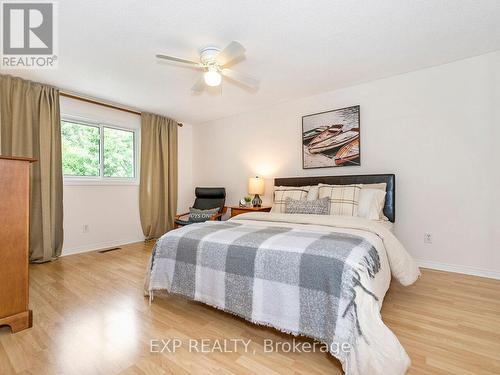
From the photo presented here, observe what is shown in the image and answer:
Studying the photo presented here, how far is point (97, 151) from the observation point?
12.7ft

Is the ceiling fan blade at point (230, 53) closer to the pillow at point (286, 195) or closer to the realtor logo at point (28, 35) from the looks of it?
the realtor logo at point (28, 35)

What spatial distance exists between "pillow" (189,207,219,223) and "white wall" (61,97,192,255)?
3.61ft

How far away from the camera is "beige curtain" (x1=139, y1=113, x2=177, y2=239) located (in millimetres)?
4219

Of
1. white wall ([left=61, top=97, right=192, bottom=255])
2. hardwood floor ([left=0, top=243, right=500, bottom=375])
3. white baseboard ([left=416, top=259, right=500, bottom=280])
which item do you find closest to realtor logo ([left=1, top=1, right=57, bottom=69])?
white wall ([left=61, top=97, right=192, bottom=255])

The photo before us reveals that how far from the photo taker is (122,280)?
2.50m

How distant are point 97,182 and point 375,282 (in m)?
3.91

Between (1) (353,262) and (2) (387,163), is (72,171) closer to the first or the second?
(1) (353,262)

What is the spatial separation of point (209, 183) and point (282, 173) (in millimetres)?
1695

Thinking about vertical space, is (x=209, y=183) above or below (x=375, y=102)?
below

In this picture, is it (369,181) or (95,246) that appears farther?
(95,246)

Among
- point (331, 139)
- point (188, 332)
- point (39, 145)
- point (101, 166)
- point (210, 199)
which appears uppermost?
point (331, 139)

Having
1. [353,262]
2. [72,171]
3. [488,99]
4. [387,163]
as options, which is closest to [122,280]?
[72,171]

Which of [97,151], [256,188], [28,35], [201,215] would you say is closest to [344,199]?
[256,188]

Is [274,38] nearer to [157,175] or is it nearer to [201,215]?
[201,215]
